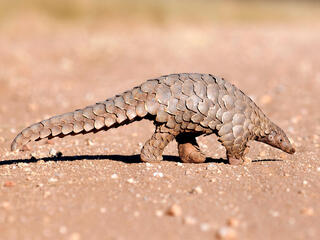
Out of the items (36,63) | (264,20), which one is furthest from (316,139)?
(264,20)

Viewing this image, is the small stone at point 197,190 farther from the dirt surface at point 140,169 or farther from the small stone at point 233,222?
the small stone at point 233,222

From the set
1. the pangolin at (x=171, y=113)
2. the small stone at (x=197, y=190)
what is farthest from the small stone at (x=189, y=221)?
the pangolin at (x=171, y=113)

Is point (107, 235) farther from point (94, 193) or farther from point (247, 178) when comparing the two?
point (247, 178)

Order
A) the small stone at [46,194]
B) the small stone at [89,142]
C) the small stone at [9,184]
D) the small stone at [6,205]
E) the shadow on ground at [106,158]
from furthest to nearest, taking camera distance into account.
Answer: the small stone at [89,142], the shadow on ground at [106,158], the small stone at [9,184], the small stone at [46,194], the small stone at [6,205]

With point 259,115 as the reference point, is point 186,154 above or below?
below

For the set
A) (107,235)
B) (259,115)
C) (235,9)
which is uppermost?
(235,9)

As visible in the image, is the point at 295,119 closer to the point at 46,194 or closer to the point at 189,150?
the point at 189,150

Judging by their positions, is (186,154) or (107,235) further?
(186,154)
